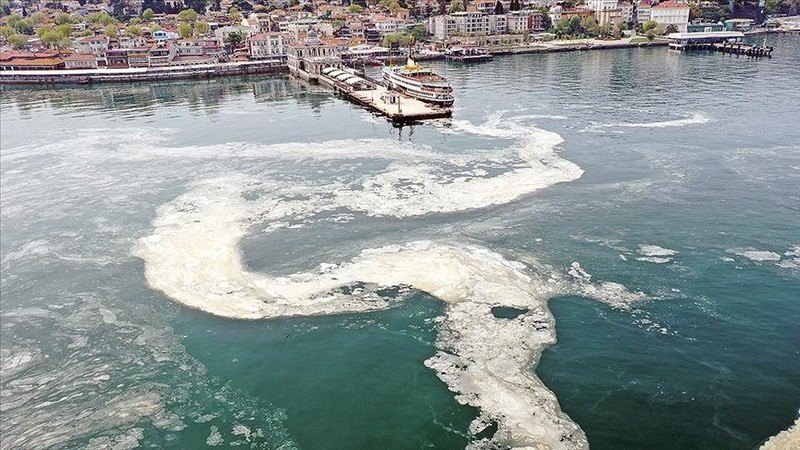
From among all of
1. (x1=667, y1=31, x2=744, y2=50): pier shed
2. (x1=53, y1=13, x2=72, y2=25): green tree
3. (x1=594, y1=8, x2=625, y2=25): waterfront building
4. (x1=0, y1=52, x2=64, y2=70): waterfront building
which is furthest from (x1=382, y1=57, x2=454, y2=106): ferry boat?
(x1=53, y1=13, x2=72, y2=25): green tree

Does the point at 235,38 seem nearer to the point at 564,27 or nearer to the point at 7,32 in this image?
the point at 7,32

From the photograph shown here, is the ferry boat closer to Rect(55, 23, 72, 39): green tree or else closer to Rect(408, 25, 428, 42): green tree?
Rect(408, 25, 428, 42): green tree

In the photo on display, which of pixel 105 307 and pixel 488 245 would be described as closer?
pixel 105 307

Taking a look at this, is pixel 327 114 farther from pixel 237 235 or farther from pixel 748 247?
pixel 748 247

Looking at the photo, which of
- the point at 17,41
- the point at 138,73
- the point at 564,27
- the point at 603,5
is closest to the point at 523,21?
the point at 564,27

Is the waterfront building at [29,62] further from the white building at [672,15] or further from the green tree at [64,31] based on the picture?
the white building at [672,15]

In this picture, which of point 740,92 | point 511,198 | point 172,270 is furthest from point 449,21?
point 172,270
